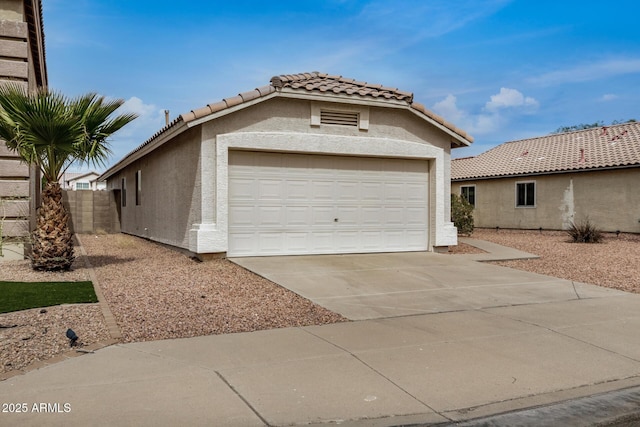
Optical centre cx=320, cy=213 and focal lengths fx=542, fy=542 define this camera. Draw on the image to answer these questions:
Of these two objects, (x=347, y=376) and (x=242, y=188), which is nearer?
(x=347, y=376)

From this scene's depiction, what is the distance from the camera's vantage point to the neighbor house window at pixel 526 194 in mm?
24750

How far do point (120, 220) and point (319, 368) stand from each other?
21.9 meters

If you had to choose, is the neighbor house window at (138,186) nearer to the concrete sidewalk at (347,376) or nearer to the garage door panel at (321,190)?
the garage door panel at (321,190)

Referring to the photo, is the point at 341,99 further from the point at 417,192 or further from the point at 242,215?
the point at 242,215

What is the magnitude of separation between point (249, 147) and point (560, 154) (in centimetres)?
1817

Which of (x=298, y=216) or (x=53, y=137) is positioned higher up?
(x=53, y=137)

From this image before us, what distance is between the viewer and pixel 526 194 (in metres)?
25.1

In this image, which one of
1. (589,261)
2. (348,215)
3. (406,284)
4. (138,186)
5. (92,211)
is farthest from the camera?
(92,211)

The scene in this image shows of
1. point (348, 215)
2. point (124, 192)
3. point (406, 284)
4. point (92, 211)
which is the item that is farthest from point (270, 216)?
point (92, 211)

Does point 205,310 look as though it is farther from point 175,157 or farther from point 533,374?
point 175,157

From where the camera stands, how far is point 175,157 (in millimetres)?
14820

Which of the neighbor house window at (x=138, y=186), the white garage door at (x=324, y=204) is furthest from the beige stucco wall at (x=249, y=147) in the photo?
the neighbor house window at (x=138, y=186)

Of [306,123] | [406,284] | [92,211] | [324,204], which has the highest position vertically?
[306,123]

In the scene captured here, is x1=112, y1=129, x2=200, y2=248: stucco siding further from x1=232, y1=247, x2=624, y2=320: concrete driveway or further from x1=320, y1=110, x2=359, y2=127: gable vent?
x1=320, y1=110, x2=359, y2=127: gable vent
